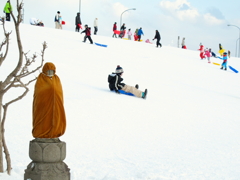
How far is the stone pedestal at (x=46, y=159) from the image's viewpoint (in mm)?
4902

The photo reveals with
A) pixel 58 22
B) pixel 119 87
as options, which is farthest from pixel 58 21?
pixel 119 87

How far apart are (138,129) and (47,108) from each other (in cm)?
481

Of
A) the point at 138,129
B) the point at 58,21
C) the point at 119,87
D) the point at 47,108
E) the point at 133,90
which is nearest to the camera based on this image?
the point at 47,108

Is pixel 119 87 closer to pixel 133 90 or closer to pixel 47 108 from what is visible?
pixel 133 90

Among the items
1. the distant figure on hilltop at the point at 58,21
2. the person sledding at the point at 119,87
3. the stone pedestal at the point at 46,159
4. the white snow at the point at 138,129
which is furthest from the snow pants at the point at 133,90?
the distant figure on hilltop at the point at 58,21

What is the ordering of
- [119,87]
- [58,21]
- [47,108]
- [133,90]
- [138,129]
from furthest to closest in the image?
[58,21], [119,87], [133,90], [138,129], [47,108]

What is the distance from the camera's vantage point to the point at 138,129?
939 centimetres

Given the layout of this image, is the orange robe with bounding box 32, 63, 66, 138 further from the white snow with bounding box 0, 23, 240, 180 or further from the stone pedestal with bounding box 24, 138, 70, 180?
the white snow with bounding box 0, 23, 240, 180

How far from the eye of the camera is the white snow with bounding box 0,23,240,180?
691cm

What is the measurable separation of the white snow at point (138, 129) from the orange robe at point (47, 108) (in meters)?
1.28

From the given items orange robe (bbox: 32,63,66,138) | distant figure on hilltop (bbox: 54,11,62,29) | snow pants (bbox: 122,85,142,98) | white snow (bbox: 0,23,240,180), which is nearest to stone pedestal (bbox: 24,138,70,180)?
orange robe (bbox: 32,63,66,138)

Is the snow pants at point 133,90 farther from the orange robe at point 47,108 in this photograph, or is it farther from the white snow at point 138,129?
the orange robe at point 47,108

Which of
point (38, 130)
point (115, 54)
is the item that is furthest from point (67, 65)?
point (38, 130)

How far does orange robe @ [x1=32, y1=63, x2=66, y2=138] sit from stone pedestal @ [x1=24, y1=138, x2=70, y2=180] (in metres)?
0.10
